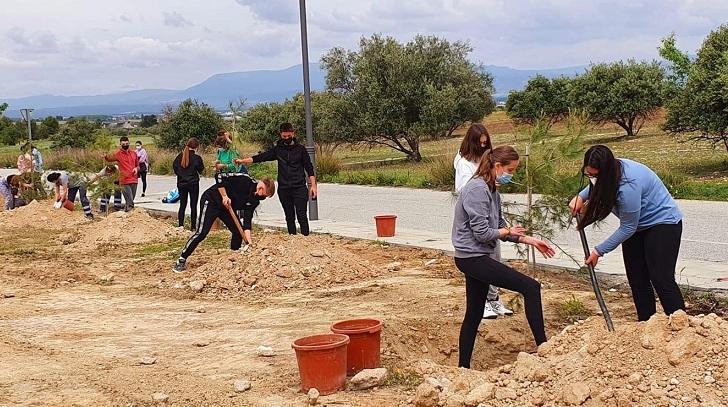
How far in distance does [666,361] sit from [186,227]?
11688mm

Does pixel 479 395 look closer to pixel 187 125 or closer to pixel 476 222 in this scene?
pixel 476 222

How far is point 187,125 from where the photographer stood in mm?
45656

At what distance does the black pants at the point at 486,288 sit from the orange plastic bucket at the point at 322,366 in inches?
35.6

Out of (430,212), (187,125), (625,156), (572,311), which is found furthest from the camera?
(187,125)

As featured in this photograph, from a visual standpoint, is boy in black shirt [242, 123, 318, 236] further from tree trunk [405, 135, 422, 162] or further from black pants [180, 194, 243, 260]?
tree trunk [405, 135, 422, 162]

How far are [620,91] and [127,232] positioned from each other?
28.3m

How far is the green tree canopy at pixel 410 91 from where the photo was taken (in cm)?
3219

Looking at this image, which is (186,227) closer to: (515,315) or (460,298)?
(460,298)

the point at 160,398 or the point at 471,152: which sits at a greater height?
the point at 471,152

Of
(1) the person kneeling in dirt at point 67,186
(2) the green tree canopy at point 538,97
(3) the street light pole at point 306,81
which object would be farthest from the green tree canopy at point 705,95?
(2) the green tree canopy at point 538,97

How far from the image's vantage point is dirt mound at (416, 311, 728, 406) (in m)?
4.27

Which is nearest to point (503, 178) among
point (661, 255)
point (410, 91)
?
point (661, 255)

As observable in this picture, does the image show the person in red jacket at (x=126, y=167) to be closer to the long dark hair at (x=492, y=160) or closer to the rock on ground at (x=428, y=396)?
the long dark hair at (x=492, y=160)

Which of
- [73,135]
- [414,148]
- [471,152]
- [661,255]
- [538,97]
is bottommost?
[414,148]
